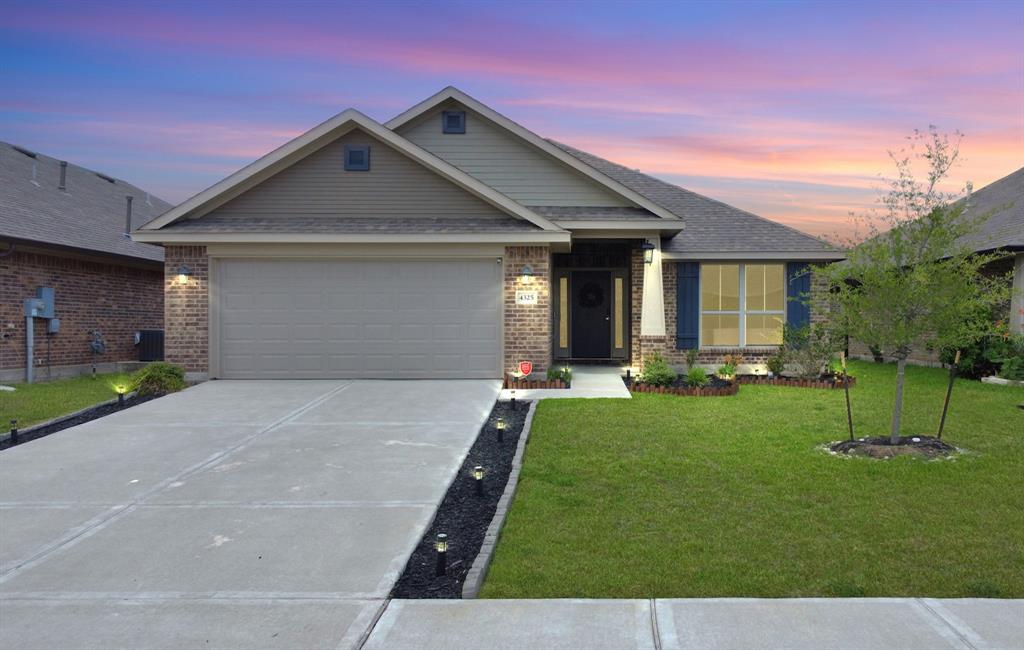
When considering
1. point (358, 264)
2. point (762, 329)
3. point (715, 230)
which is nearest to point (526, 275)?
point (358, 264)

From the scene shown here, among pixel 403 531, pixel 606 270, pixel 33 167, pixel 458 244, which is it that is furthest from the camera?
pixel 33 167

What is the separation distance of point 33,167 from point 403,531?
850 inches

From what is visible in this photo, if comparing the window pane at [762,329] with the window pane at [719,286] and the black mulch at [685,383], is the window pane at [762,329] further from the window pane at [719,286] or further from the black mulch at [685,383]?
the black mulch at [685,383]

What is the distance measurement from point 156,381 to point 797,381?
42.6 ft

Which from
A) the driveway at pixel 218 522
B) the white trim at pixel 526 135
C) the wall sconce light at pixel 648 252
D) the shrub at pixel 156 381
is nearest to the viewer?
the driveway at pixel 218 522

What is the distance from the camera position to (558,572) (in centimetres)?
456

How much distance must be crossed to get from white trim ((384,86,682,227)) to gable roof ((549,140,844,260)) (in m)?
0.95

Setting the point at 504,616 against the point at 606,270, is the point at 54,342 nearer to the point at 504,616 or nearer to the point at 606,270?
the point at 606,270

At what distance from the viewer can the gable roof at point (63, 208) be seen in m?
16.4

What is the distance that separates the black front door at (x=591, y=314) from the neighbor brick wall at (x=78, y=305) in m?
12.6

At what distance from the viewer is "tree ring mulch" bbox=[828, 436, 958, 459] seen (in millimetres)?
7879

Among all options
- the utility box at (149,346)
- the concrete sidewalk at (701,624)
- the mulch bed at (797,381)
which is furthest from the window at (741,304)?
the utility box at (149,346)

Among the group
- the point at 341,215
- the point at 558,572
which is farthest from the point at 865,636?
the point at 341,215

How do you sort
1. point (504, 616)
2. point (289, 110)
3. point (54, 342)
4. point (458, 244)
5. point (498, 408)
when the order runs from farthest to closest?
point (289, 110)
point (54, 342)
point (458, 244)
point (498, 408)
point (504, 616)
